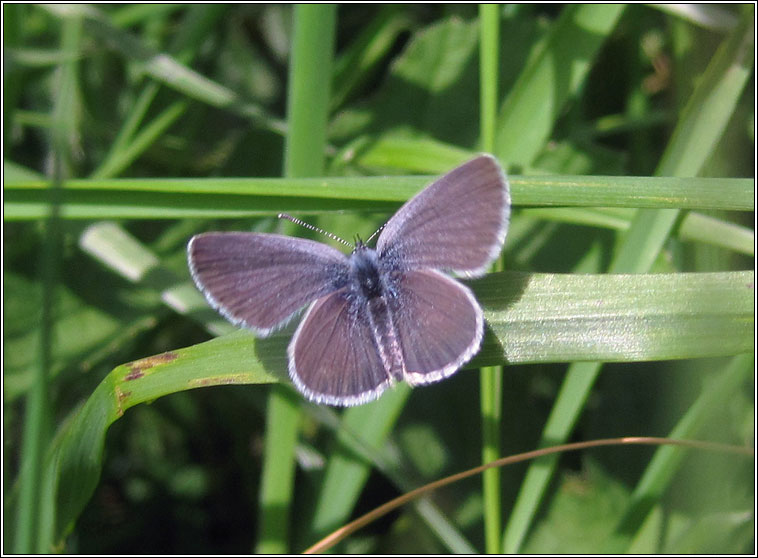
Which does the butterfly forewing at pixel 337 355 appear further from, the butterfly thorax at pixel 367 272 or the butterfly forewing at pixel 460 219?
the butterfly forewing at pixel 460 219

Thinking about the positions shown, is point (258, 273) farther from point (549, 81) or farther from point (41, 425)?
point (549, 81)

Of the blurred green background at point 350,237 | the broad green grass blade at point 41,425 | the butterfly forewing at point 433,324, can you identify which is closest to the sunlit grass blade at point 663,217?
the blurred green background at point 350,237

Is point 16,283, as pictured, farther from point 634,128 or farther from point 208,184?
point 634,128

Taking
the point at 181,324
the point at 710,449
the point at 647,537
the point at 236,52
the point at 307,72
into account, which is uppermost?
the point at 236,52

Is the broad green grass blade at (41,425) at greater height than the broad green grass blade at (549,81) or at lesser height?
lesser

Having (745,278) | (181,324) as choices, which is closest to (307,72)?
(745,278)

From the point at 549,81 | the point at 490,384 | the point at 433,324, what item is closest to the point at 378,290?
the point at 433,324

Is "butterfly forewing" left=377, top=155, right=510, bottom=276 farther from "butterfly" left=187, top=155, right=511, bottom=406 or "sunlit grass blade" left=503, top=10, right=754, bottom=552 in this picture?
"sunlit grass blade" left=503, top=10, right=754, bottom=552

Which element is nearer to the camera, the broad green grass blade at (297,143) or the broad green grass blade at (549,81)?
the broad green grass blade at (297,143)
